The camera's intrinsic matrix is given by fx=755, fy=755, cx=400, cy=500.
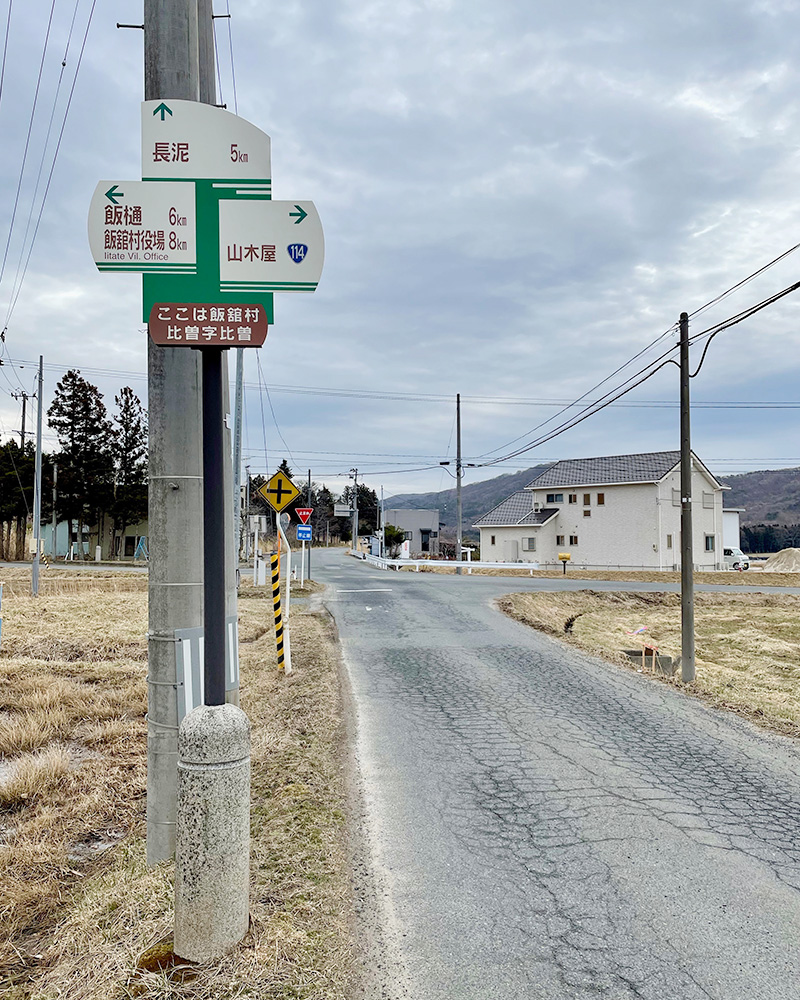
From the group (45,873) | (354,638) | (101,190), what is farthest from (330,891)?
(354,638)

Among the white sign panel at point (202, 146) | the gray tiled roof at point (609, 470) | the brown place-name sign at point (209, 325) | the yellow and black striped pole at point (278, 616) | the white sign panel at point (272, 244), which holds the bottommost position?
the yellow and black striped pole at point (278, 616)

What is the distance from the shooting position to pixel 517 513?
185 feet

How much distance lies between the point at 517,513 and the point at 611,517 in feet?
29.4

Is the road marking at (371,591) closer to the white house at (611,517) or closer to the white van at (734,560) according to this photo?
the white house at (611,517)

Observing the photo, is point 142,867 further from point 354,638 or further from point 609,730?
point 354,638

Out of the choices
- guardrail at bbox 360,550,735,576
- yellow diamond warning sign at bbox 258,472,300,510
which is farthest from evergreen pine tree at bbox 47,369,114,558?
yellow diamond warning sign at bbox 258,472,300,510

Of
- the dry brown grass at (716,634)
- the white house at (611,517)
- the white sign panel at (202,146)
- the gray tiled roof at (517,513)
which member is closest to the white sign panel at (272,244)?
the white sign panel at (202,146)

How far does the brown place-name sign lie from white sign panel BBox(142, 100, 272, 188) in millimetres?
674

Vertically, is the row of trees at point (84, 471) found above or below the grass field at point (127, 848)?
above

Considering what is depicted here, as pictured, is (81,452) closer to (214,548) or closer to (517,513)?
(517,513)

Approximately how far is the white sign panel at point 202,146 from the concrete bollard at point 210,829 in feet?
8.34

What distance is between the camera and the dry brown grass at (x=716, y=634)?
34.0 feet

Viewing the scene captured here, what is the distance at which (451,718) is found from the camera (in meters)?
8.48

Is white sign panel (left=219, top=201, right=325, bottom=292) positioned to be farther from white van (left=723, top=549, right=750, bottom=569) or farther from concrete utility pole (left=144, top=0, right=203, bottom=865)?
white van (left=723, top=549, right=750, bottom=569)
